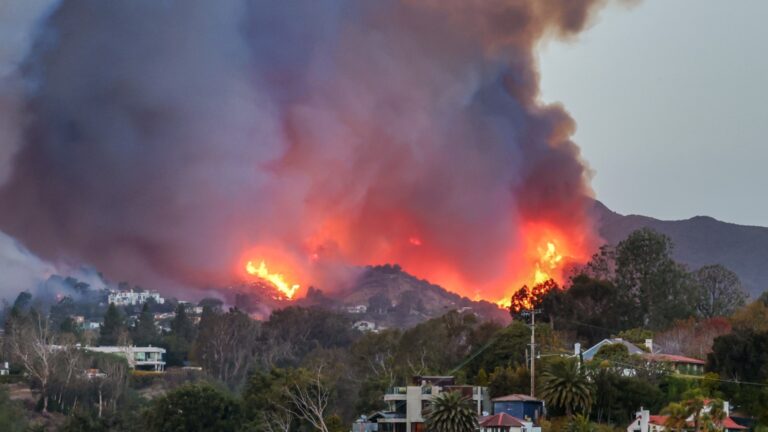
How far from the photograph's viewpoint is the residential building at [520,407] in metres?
68.1

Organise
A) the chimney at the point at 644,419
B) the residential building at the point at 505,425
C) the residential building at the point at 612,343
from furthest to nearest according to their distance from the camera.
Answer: the residential building at the point at 612,343 < the residential building at the point at 505,425 < the chimney at the point at 644,419

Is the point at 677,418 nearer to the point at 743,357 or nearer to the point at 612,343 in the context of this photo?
the point at 743,357

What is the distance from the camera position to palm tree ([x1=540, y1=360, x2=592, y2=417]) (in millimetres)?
66688

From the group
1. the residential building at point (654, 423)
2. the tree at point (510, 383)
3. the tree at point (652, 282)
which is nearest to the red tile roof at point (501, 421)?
the residential building at point (654, 423)

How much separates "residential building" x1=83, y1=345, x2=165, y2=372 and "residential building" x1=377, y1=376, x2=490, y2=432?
4861 cm

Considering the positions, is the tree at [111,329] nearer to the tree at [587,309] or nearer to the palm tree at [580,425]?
the tree at [587,309]

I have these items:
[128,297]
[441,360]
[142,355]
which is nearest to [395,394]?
[441,360]

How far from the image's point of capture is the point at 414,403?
72125mm

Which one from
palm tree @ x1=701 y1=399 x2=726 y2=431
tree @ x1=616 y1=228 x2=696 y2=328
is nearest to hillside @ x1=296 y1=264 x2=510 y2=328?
tree @ x1=616 y1=228 x2=696 y2=328

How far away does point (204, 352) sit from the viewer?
116m

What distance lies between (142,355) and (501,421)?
212ft

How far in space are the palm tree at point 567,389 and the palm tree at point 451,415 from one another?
13.9ft

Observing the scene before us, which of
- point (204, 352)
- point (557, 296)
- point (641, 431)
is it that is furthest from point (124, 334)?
point (641, 431)

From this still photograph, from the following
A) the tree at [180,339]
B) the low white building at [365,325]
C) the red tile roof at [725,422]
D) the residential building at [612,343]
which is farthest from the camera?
the low white building at [365,325]
